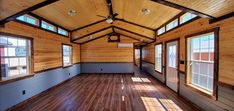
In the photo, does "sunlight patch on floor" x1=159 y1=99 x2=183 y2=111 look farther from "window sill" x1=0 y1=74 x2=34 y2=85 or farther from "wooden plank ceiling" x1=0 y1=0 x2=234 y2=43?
"window sill" x1=0 y1=74 x2=34 y2=85

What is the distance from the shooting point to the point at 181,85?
15.2 feet

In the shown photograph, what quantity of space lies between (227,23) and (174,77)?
2.93 meters

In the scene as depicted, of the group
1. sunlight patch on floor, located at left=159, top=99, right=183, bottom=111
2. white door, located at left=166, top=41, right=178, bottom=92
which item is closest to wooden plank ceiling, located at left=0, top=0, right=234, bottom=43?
white door, located at left=166, top=41, right=178, bottom=92

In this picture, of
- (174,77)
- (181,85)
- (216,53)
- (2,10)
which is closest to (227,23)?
(216,53)

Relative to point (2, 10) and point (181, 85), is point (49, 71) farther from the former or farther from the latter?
point (181, 85)

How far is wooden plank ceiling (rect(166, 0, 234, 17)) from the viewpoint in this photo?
2438mm

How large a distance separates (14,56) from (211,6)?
4758mm

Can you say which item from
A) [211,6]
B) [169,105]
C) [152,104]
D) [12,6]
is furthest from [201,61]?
[12,6]

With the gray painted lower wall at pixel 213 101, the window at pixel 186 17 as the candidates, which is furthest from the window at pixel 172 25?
the gray painted lower wall at pixel 213 101

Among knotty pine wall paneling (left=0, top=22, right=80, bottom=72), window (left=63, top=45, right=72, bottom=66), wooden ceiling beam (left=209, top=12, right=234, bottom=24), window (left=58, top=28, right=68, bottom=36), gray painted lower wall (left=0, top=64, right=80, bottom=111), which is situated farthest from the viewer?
window (left=63, top=45, right=72, bottom=66)

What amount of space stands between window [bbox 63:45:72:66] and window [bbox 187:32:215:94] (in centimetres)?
580

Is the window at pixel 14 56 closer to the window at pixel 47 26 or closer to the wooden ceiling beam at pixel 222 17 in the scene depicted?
the window at pixel 47 26

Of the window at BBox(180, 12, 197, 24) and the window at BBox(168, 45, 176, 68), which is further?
the window at BBox(168, 45, 176, 68)

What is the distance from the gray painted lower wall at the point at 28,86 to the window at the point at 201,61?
4.75 metres
